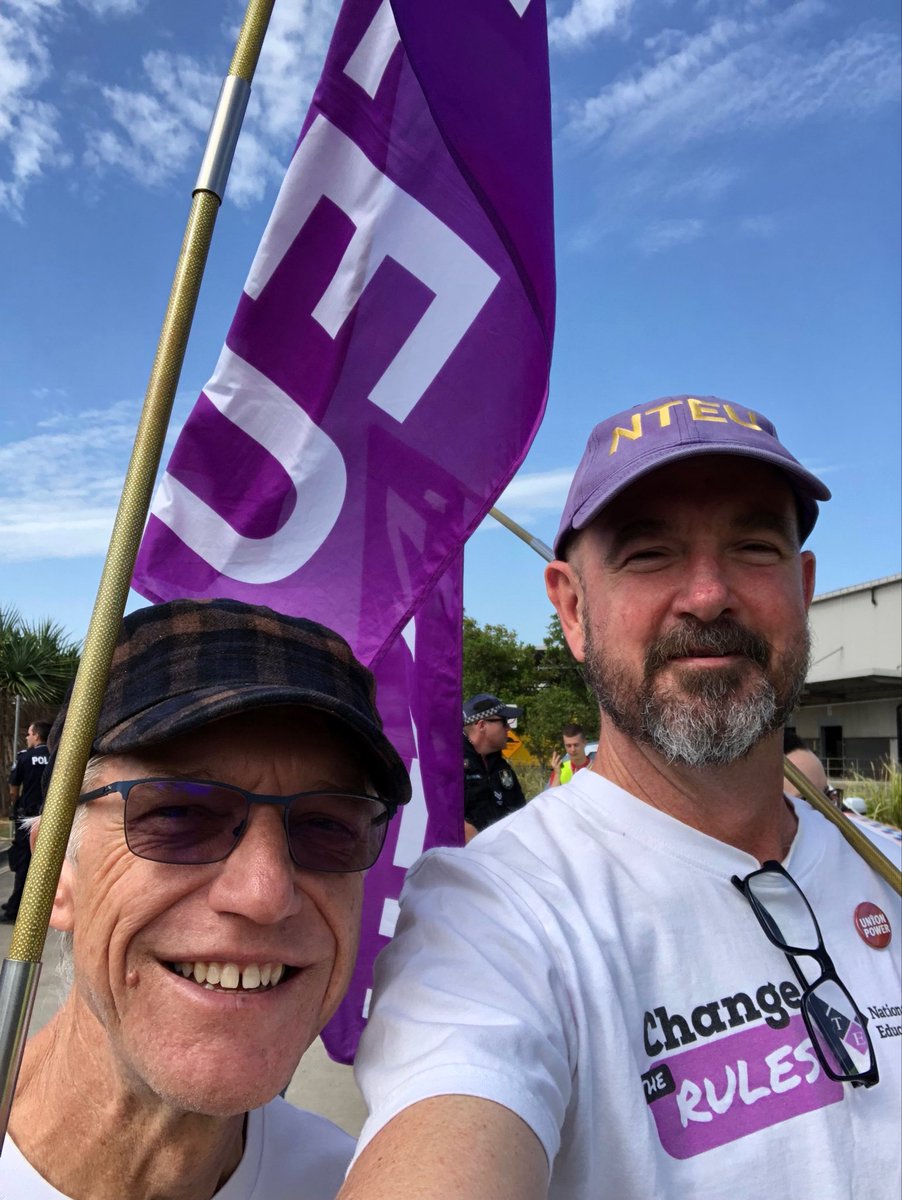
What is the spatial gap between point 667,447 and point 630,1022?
0.96m

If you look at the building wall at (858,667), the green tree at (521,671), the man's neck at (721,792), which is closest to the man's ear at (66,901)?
the man's neck at (721,792)

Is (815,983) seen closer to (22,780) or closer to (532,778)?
(22,780)

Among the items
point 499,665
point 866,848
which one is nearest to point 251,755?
point 866,848

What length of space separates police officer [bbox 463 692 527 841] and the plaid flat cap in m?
4.27

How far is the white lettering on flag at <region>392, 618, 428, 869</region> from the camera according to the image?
8.79 ft

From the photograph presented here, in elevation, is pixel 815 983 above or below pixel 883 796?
below

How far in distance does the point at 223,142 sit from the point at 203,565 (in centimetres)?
112

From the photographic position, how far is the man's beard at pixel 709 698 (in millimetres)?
1660

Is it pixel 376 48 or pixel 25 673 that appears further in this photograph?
pixel 25 673

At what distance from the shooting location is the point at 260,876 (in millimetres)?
1282

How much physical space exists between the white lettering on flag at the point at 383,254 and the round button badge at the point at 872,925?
144 centimetres

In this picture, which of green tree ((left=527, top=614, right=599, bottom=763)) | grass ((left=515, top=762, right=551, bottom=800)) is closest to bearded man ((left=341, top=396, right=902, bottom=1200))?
grass ((left=515, top=762, right=551, bottom=800))

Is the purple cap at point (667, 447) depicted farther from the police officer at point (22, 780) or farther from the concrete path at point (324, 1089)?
the police officer at point (22, 780)

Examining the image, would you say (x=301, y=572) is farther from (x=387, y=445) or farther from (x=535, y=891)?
(x=535, y=891)
